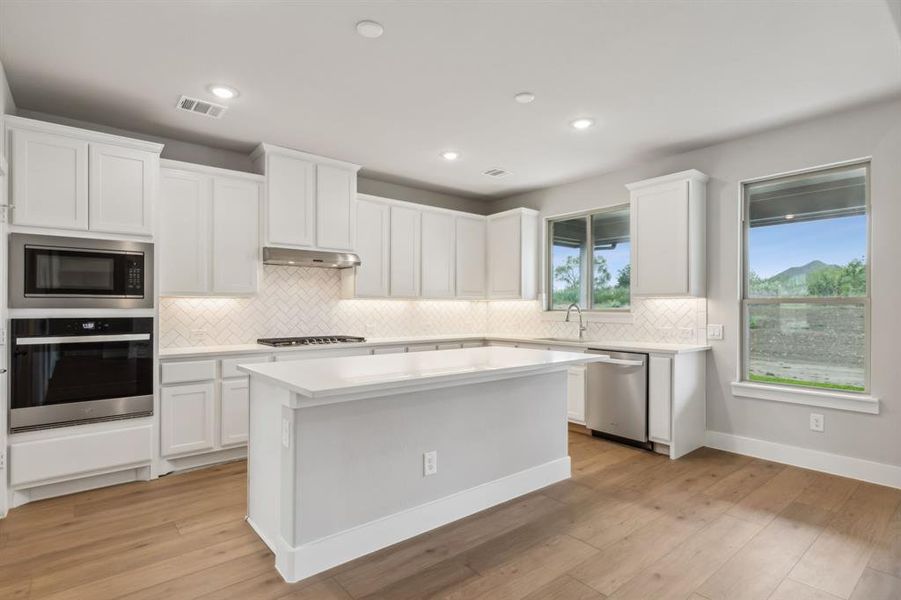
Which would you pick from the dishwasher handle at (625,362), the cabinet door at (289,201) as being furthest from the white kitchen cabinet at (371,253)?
the dishwasher handle at (625,362)

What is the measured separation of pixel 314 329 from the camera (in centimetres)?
490

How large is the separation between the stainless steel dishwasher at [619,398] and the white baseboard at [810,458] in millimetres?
666

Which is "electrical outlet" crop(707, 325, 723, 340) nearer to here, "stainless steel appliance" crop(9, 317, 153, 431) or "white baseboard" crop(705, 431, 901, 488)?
"white baseboard" crop(705, 431, 901, 488)

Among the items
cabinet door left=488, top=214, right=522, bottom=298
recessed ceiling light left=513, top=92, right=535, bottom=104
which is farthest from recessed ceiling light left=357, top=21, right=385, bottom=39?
cabinet door left=488, top=214, right=522, bottom=298

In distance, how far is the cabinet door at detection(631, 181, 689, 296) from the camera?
13.8ft

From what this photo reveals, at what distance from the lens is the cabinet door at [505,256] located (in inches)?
226

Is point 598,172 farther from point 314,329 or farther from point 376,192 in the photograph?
point 314,329

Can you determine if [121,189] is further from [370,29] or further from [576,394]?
[576,394]

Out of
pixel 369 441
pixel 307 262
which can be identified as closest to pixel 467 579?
pixel 369 441

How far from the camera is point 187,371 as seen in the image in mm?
3590

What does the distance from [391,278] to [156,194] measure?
2.32m

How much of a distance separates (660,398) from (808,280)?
1459mm

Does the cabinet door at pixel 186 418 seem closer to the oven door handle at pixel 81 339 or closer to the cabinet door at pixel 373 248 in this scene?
the oven door handle at pixel 81 339

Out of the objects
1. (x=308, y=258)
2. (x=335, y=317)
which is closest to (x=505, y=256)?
(x=335, y=317)
